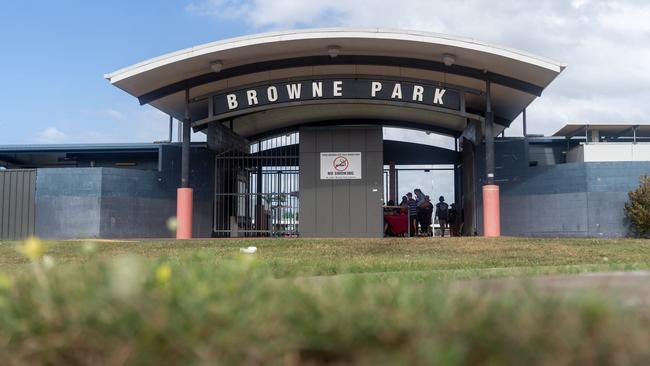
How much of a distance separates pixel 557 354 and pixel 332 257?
8.61 metres

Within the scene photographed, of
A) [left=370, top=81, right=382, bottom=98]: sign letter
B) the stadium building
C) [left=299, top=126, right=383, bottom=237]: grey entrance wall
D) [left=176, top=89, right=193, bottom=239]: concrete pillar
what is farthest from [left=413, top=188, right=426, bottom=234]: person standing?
[left=176, top=89, right=193, bottom=239]: concrete pillar

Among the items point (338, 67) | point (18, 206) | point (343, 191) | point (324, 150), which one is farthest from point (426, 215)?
point (18, 206)

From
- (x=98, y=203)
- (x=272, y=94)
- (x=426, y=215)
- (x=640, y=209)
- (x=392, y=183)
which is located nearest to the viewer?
(x=640, y=209)

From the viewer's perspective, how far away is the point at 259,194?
20234 mm

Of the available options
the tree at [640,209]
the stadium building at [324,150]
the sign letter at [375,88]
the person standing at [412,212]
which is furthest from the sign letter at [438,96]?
the person standing at [412,212]

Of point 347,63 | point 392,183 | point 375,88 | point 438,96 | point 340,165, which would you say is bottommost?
point 392,183

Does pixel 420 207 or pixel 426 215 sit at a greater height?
pixel 420 207

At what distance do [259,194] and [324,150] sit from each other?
9.01ft

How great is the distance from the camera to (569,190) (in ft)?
57.8

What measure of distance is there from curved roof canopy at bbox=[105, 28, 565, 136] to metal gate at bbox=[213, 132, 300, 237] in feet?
5.42

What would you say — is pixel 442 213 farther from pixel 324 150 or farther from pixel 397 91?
pixel 397 91

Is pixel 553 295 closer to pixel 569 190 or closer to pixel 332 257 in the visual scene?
pixel 332 257

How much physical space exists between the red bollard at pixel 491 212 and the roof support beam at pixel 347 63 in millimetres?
2861

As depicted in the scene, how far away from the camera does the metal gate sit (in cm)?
2005
